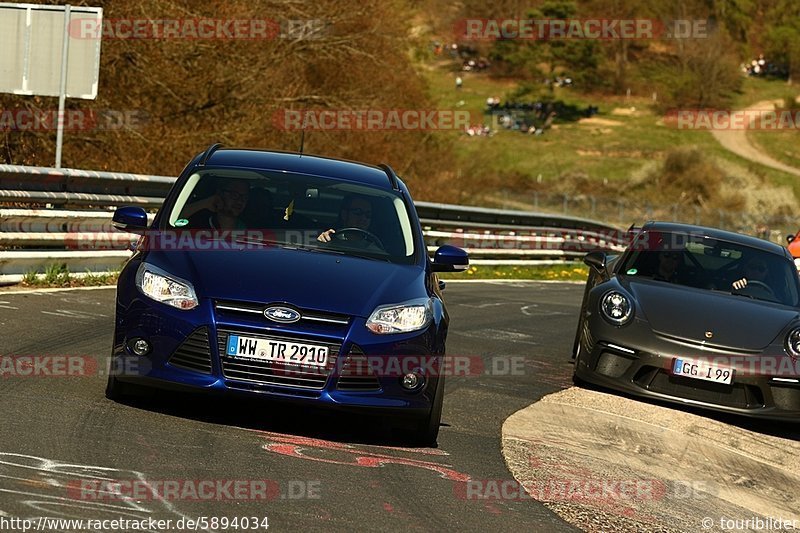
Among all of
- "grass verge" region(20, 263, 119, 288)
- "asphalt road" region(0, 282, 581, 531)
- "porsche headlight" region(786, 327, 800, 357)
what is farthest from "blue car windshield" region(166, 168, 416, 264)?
"grass verge" region(20, 263, 119, 288)

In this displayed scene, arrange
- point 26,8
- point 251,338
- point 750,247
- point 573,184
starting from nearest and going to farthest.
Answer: point 251,338, point 750,247, point 26,8, point 573,184

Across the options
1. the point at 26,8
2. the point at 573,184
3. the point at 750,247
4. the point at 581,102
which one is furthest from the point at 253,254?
the point at 581,102

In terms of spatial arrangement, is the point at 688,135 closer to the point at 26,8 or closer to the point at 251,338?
the point at 26,8

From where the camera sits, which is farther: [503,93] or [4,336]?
[503,93]

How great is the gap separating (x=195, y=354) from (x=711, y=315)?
4.80m

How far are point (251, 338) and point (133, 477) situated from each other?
1.30 meters

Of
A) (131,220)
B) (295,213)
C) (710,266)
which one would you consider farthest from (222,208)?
(710,266)

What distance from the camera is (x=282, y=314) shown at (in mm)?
6922

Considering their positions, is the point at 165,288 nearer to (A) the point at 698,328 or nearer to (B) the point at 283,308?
(B) the point at 283,308

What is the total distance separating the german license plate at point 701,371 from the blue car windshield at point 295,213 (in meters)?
2.61

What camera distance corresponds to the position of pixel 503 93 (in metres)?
128

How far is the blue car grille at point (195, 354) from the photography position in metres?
6.94

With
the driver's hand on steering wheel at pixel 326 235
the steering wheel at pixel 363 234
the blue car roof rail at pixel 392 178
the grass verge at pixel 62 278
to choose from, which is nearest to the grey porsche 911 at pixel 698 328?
the blue car roof rail at pixel 392 178

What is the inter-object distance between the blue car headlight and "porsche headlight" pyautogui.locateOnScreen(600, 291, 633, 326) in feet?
13.9
